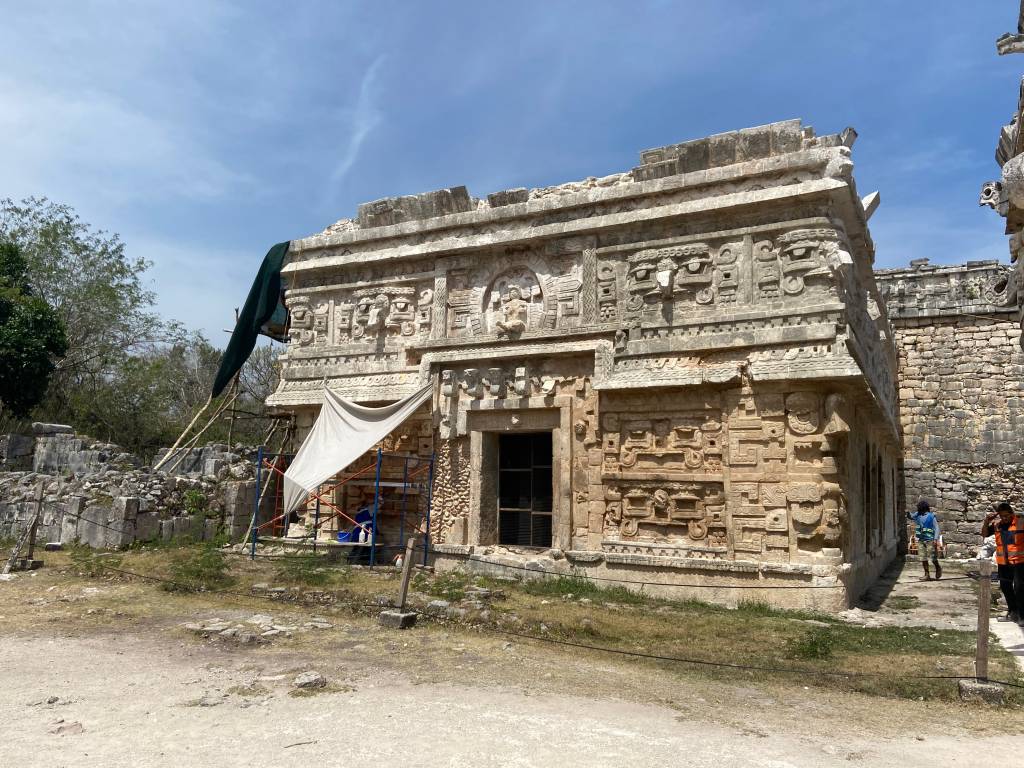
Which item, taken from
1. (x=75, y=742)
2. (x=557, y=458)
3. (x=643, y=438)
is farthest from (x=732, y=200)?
(x=75, y=742)

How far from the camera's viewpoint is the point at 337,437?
10.6 metres

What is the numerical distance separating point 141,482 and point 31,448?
7.75 meters

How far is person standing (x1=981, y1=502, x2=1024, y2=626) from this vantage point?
24.7 ft

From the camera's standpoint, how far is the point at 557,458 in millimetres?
9906

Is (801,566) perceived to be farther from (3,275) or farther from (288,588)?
(3,275)

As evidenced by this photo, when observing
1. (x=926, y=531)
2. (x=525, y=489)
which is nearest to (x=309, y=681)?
(x=525, y=489)

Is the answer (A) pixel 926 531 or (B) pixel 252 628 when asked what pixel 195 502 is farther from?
(A) pixel 926 531

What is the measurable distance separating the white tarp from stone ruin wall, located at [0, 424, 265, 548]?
3.04 meters

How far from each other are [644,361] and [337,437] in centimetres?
464

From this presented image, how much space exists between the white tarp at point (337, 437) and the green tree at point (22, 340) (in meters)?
12.0

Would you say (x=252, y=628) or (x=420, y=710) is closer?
(x=420, y=710)

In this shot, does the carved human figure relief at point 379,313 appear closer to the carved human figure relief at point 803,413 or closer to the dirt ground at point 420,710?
the dirt ground at point 420,710

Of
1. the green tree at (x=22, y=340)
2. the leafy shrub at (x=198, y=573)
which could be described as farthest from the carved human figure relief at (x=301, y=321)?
the green tree at (x=22, y=340)

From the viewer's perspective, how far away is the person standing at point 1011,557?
7.53 metres
